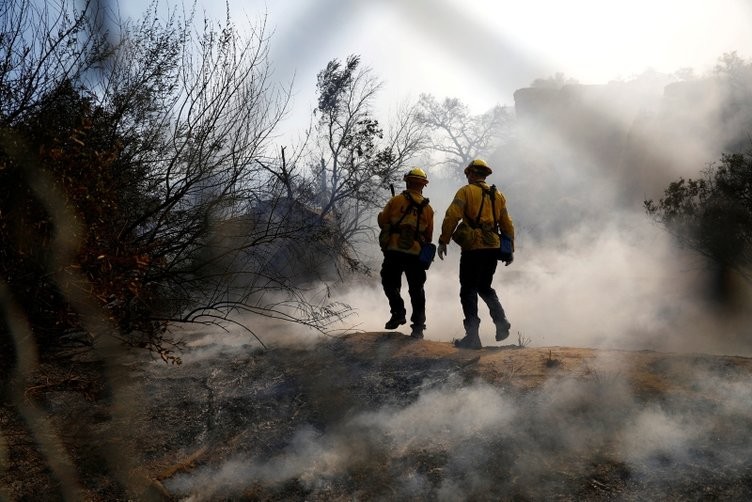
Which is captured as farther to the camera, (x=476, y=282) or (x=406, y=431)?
(x=476, y=282)

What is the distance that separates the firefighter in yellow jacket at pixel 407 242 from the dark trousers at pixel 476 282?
45 centimetres

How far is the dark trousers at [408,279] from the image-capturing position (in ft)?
17.5

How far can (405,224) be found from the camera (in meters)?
5.32

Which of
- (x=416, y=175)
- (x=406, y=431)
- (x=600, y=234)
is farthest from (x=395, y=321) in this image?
(x=600, y=234)

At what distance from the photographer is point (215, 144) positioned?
5230mm

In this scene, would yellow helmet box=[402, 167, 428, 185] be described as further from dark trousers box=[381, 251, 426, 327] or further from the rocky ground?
the rocky ground

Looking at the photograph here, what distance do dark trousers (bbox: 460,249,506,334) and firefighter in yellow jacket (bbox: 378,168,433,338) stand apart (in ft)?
1.48

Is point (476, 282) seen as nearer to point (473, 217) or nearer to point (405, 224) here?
point (473, 217)

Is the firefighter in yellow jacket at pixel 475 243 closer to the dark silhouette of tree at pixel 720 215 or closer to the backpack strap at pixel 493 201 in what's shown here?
the backpack strap at pixel 493 201

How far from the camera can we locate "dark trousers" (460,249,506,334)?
5016 mm

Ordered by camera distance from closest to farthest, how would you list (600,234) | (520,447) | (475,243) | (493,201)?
(520,447) → (475,243) → (493,201) → (600,234)

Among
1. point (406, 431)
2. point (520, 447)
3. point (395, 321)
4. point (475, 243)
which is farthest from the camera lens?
point (395, 321)

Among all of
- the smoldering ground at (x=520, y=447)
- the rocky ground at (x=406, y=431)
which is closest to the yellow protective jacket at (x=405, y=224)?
the rocky ground at (x=406, y=431)

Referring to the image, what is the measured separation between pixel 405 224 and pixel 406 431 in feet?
8.31
